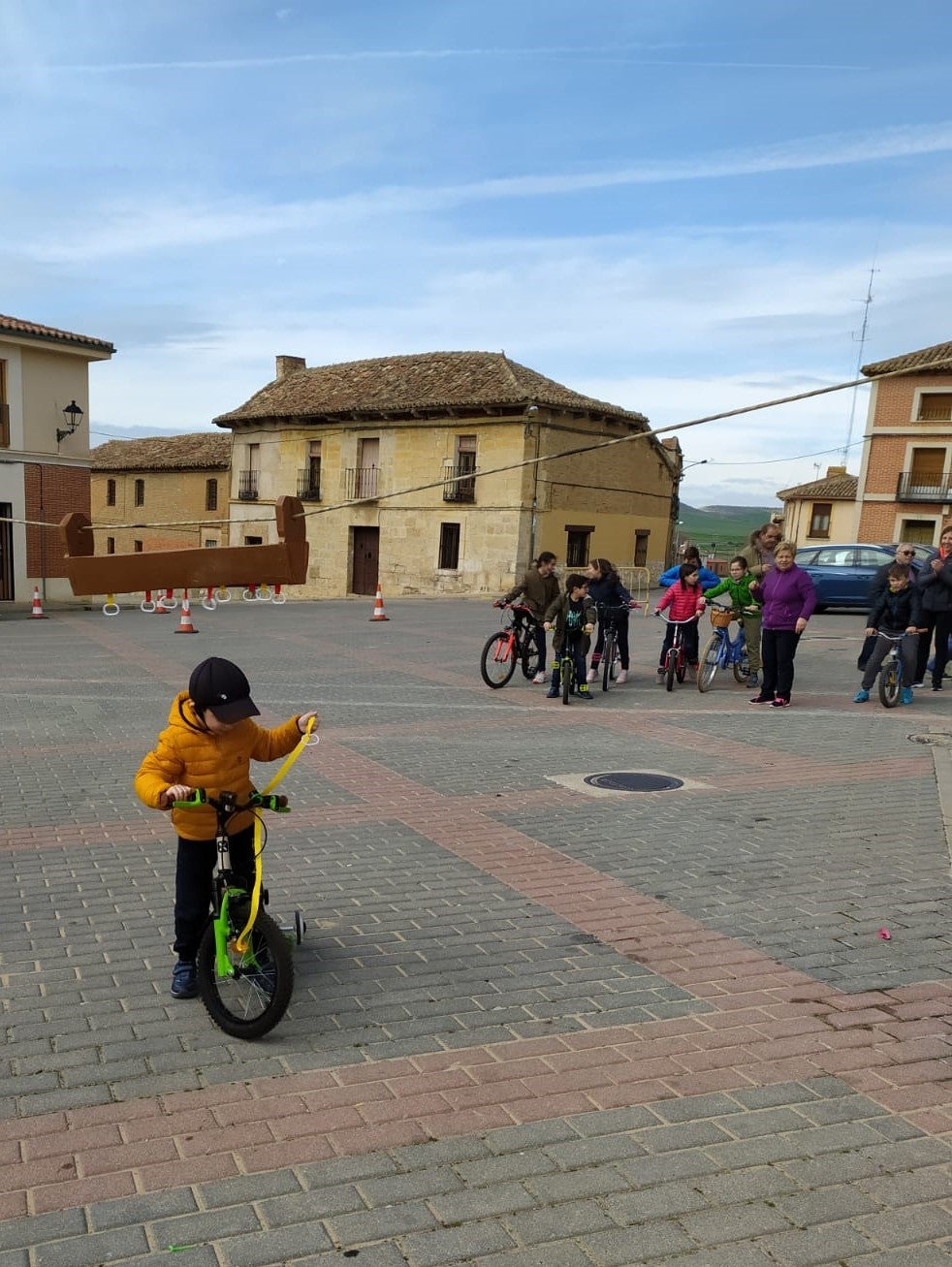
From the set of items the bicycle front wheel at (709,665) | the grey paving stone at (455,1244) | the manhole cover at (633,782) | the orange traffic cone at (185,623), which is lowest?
the orange traffic cone at (185,623)

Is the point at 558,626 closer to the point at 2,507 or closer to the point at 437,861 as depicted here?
the point at 437,861

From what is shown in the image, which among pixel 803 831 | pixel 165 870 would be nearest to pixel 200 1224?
pixel 165 870

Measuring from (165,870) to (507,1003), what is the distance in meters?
2.41

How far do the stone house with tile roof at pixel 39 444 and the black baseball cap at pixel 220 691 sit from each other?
21625 millimetres

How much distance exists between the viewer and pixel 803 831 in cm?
642

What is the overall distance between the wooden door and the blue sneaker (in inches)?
1257

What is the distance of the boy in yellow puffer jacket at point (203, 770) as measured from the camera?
3639 millimetres

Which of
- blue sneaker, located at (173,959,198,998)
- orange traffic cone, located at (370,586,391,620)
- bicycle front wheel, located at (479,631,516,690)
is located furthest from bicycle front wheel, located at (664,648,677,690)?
orange traffic cone, located at (370,586,391,620)

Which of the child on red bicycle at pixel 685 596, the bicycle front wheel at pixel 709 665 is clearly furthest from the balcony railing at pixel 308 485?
the bicycle front wheel at pixel 709 665

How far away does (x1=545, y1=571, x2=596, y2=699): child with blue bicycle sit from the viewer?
1101cm

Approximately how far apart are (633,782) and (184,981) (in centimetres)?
438

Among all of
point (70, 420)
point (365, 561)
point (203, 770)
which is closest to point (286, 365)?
point (365, 561)

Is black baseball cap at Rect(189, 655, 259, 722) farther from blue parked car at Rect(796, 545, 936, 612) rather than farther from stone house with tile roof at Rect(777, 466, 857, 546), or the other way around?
stone house with tile roof at Rect(777, 466, 857, 546)

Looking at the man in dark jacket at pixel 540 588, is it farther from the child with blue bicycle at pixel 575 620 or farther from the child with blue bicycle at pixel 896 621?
the child with blue bicycle at pixel 896 621
